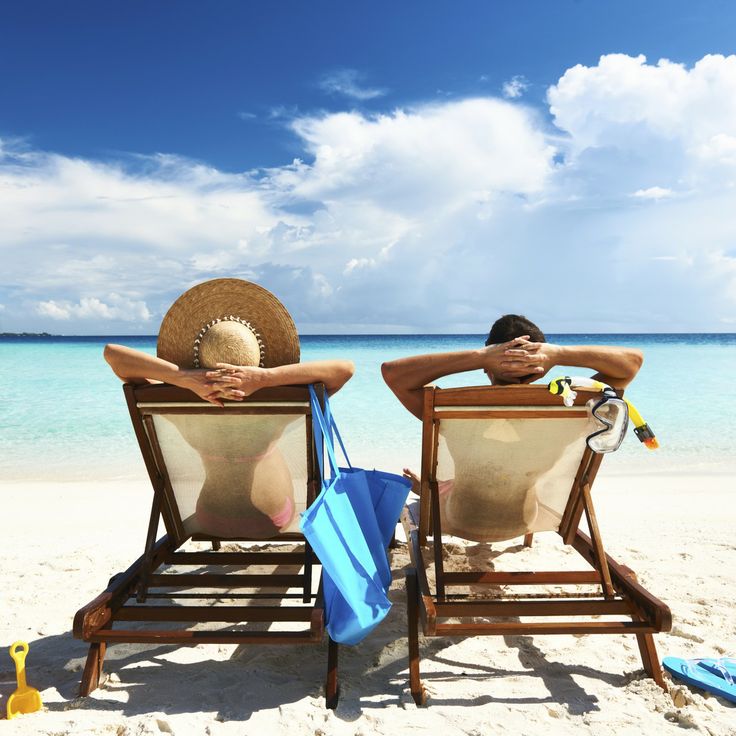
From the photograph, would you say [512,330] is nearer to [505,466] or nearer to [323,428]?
[505,466]

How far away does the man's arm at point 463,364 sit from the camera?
2334mm

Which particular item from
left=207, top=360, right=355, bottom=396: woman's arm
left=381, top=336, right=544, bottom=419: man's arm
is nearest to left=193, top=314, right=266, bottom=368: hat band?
left=207, top=360, right=355, bottom=396: woman's arm

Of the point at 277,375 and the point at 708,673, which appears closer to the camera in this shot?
the point at 708,673

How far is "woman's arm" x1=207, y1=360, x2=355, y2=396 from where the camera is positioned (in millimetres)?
2469

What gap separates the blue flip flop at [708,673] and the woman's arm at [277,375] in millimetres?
1822

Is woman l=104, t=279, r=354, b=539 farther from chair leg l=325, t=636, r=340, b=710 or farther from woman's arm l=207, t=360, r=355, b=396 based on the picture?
chair leg l=325, t=636, r=340, b=710

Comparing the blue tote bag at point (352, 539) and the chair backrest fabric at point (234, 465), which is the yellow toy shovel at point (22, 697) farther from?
the blue tote bag at point (352, 539)

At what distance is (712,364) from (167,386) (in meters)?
30.4

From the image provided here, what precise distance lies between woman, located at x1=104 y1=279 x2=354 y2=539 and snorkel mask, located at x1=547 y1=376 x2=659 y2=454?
928mm

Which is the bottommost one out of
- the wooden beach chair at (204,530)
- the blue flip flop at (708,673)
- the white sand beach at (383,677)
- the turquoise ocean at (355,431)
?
the turquoise ocean at (355,431)

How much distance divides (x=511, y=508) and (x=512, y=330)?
878mm

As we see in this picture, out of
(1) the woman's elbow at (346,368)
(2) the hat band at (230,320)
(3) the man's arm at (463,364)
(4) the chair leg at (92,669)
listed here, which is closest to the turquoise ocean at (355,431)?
(3) the man's arm at (463,364)

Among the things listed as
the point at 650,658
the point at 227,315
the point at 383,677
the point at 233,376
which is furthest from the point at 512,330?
the point at 383,677

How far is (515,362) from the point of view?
92.5 inches
